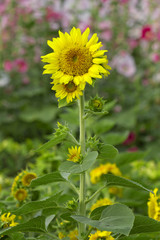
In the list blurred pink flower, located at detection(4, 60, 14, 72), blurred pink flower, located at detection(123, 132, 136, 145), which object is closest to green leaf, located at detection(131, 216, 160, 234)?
blurred pink flower, located at detection(123, 132, 136, 145)

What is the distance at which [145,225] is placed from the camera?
618mm

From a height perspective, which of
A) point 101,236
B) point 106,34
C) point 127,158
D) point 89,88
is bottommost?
point 101,236

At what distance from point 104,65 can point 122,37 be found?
2.72m

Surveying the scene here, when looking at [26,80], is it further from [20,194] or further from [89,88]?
[20,194]

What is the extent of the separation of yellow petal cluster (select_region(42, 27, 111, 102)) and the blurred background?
84.9 inches

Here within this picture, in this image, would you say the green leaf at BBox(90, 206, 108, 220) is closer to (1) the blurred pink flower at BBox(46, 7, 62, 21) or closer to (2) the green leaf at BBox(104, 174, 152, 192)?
(2) the green leaf at BBox(104, 174, 152, 192)

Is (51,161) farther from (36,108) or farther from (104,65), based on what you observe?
(36,108)

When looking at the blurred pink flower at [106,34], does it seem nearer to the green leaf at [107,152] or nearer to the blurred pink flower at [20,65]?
the blurred pink flower at [20,65]

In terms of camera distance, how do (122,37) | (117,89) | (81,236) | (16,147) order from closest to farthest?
(81,236), (16,147), (117,89), (122,37)

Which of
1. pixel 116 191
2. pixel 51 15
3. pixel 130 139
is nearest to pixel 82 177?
pixel 116 191

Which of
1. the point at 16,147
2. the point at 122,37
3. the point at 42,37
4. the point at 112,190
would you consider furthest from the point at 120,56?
the point at 112,190

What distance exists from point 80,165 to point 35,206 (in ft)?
0.32

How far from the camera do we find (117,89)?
3.12 meters

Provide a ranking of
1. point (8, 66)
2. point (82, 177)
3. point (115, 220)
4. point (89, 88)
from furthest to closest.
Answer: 1. point (8, 66)
2. point (89, 88)
3. point (82, 177)
4. point (115, 220)
